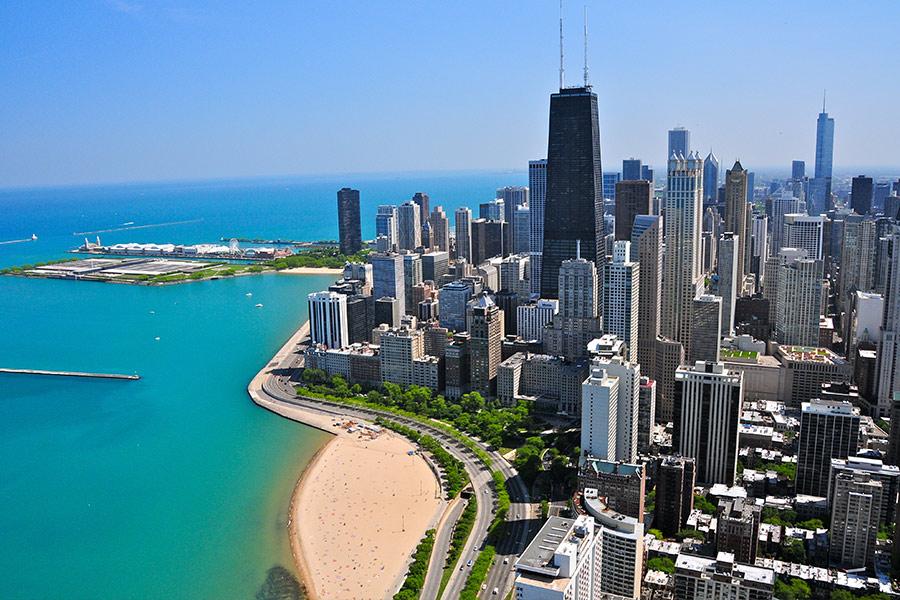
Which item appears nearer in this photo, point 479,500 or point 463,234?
point 479,500

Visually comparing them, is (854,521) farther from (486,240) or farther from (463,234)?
(463,234)

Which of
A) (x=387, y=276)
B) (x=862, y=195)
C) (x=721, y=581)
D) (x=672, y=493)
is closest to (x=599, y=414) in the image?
(x=672, y=493)

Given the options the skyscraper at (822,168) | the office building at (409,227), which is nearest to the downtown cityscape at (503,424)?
the office building at (409,227)

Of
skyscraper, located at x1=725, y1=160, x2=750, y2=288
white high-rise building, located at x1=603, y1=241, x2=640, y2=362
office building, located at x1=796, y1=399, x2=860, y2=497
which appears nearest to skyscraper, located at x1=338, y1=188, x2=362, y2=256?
skyscraper, located at x1=725, y1=160, x2=750, y2=288

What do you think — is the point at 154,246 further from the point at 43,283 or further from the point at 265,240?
the point at 43,283

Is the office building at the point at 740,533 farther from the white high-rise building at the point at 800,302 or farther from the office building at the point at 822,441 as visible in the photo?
the white high-rise building at the point at 800,302

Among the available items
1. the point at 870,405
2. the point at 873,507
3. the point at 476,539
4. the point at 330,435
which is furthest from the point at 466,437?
the point at 870,405
